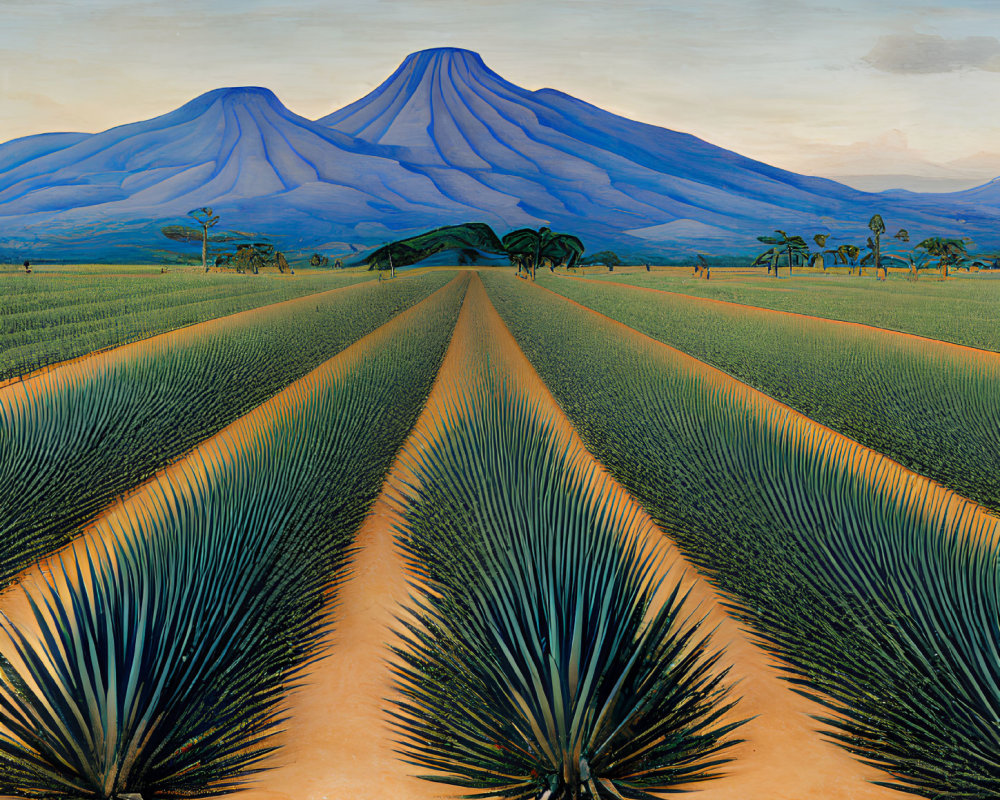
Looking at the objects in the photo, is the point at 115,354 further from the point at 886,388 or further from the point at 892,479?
the point at 886,388

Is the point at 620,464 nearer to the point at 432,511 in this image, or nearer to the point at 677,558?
the point at 677,558

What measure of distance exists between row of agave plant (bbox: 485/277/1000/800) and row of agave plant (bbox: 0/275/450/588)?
3.96 meters

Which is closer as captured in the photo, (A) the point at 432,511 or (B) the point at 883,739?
(B) the point at 883,739

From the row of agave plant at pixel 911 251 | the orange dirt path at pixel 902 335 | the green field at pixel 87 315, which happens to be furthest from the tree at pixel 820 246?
the green field at pixel 87 315

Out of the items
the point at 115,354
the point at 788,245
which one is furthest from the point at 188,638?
the point at 788,245

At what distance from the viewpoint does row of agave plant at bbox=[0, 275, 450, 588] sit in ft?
13.8

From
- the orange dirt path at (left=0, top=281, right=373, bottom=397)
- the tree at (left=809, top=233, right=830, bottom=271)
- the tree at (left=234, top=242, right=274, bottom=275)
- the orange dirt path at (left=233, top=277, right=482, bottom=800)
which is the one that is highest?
the tree at (left=234, top=242, right=274, bottom=275)

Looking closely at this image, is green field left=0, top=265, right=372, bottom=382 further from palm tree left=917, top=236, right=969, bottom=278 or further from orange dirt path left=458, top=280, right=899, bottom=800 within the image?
palm tree left=917, top=236, right=969, bottom=278

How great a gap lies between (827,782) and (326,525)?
276 centimetres

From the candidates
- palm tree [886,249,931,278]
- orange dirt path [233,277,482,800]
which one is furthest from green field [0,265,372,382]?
palm tree [886,249,931,278]

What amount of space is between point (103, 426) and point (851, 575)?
583cm

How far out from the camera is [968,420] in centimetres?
601

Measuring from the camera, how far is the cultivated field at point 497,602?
186cm

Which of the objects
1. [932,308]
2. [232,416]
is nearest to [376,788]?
[232,416]
